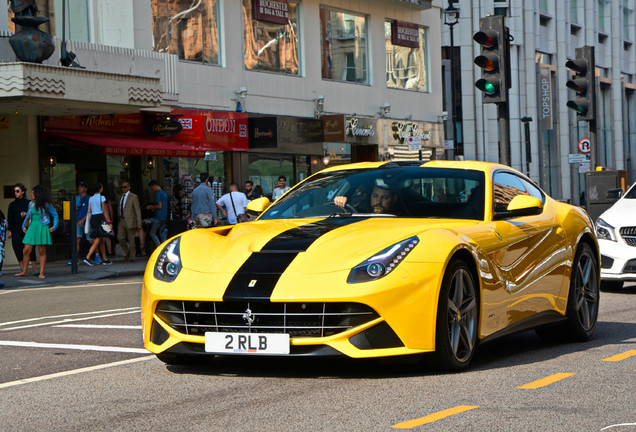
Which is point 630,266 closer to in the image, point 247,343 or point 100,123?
point 247,343

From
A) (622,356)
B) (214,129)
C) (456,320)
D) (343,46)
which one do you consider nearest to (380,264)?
(456,320)

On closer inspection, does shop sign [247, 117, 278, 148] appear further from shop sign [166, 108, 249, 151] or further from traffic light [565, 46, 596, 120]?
traffic light [565, 46, 596, 120]

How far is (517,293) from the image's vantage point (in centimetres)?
→ 757

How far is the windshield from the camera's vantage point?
7.62 m

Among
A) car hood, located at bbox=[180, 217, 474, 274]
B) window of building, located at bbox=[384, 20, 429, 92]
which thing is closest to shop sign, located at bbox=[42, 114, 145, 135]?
window of building, located at bbox=[384, 20, 429, 92]

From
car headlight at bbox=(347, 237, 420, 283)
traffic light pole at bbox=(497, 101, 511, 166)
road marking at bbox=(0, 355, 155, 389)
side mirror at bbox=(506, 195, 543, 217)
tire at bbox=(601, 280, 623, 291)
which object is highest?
traffic light pole at bbox=(497, 101, 511, 166)

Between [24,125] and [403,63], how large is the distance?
1648 cm

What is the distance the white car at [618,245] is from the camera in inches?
512

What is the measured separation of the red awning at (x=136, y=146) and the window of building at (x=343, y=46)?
291 inches

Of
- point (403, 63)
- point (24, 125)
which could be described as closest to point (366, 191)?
point (24, 125)

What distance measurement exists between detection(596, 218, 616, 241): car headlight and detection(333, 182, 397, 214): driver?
6.36 meters

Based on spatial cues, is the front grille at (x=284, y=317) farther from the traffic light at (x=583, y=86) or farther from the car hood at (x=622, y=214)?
the traffic light at (x=583, y=86)

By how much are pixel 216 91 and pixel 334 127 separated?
4.89 meters

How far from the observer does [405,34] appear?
3672 centimetres
